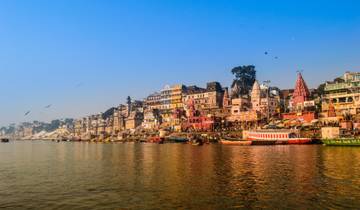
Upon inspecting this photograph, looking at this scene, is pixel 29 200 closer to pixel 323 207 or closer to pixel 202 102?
pixel 323 207

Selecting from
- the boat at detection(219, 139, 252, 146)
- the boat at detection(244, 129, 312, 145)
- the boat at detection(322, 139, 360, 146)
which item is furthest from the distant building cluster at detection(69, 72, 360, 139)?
the boat at detection(219, 139, 252, 146)

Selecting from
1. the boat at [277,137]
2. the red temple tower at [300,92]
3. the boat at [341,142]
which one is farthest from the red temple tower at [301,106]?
the boat at [341,142]

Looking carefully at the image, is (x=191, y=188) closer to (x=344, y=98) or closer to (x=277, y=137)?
(x=277, y=137)

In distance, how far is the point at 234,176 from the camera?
99.2 feet

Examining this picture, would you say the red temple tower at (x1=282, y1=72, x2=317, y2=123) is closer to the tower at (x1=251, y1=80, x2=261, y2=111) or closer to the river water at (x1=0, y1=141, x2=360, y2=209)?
the tower at (x1=251, y1=80, x2=261, y2=111)

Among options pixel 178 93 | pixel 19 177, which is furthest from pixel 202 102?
pixel 19 177

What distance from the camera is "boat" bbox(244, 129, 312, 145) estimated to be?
7975 centimetres

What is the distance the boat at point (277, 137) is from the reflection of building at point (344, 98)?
18.8 metres

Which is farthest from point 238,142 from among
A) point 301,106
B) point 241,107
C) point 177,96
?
point 177,96

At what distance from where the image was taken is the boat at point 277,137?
262 ft

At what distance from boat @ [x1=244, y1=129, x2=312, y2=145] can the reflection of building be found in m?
18.8

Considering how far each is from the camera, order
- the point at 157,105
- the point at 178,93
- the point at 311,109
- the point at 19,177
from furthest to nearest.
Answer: the point at 157,105 → the point at 178,93 → the point at 311,109 → the point at 19,177

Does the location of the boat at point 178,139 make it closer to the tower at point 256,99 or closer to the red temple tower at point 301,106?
→ the tower at point 256,99

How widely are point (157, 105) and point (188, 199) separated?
154 m
